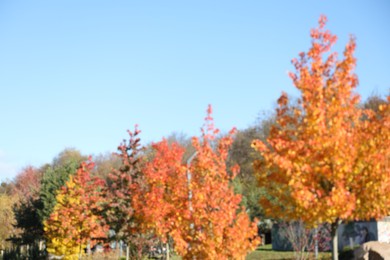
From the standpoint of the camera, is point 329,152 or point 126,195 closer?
point 329,152

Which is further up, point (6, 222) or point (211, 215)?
point (211, 215)

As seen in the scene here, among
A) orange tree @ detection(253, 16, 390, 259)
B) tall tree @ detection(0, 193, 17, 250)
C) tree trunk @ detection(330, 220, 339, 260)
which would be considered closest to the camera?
orange tree @ detection(253, 16, 390, 259)

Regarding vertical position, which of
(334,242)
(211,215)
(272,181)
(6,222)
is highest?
(272,181)

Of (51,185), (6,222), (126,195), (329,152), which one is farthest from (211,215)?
(6,222)

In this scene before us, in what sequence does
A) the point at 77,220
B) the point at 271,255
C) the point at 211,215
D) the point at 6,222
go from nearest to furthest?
the point at 211,215 < the point at 77,220 < the point at 271,255 < the point at 6,222

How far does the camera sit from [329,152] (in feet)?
38.8

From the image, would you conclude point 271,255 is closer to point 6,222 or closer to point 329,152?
point 329,152

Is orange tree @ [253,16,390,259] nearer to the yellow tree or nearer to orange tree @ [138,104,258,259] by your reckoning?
orange tree @ [138,104,258,259]

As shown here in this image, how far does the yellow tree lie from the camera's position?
84.3 ft

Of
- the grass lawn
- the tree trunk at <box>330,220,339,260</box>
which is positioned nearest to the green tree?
the grass lawn

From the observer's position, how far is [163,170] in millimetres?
22188

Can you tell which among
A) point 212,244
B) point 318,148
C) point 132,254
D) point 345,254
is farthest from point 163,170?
point 318,148

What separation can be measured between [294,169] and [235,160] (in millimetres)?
48672

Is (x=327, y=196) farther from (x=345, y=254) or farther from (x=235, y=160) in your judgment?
(x=235, y=160)
